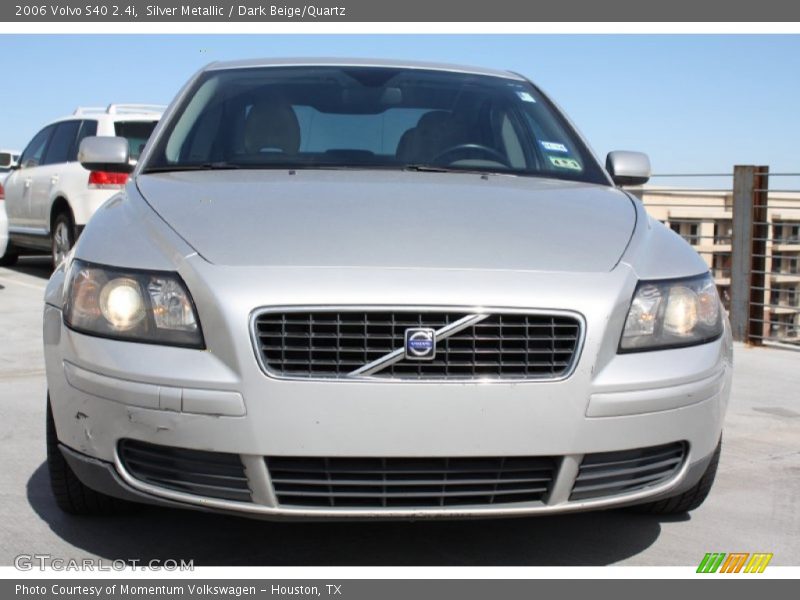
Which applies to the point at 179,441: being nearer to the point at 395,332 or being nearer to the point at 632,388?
the point at 395,332

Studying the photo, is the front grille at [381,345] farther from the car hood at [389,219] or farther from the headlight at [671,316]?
the headlight at [671,316]

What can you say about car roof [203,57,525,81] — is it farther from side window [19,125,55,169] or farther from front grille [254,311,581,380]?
side window [19,125,55,169]

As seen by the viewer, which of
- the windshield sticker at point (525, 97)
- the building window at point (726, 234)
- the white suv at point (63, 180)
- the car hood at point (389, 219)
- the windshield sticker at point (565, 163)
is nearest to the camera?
the car hood at point (389, 219)

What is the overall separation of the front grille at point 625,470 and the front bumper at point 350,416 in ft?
0.07

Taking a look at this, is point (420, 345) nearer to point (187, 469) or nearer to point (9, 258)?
point (187, 469)

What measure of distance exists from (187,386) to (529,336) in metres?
Answer: 0.86

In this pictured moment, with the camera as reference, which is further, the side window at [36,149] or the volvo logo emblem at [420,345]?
the side window at [36,149]

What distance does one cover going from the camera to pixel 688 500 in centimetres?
375

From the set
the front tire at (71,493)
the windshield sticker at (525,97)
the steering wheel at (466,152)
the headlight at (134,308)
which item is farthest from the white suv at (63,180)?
the headlight at (134,308)

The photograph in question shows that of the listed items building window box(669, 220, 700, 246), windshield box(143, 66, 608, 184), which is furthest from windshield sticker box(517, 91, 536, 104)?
building window box(669, 220, 700, 246)

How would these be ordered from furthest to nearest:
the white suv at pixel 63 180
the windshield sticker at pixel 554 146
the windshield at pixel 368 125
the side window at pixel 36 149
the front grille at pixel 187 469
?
the side window at pixel 36 149 < the white suv at pixel 63 180 < the windshield sticker at pixel 554 146 < the windshield at pixel 368 125 < the front grille at pixel 187 469

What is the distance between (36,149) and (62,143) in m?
0.81

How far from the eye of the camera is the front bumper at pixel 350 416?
9.39 feet

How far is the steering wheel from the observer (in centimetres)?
428
